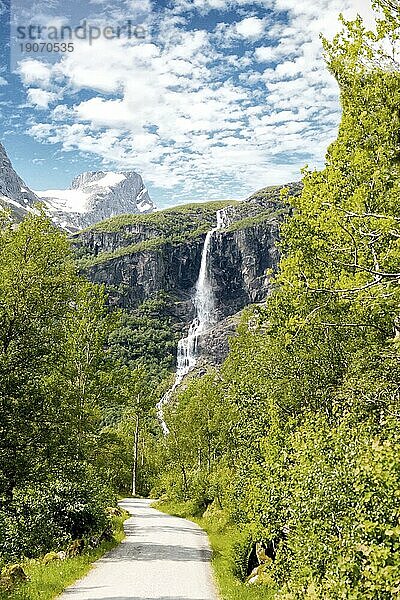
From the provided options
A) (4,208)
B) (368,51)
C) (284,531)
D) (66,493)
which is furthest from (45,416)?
(368,51)

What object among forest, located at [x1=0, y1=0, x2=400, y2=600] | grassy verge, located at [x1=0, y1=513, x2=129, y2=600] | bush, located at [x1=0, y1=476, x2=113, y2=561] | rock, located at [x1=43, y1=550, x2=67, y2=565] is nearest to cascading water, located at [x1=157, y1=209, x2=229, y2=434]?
bush, located at [x1=0, y1=476, x2=113, y2=561]

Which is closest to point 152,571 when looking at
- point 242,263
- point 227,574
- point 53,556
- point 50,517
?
point 227,574

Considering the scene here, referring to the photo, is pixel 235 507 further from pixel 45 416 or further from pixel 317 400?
pixel 45 416

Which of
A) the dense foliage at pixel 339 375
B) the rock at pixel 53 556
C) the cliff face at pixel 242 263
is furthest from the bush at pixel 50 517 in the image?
the cliff face at pixel 242 263

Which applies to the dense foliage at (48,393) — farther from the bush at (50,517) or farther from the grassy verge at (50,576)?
the grassy verge at (50,576)

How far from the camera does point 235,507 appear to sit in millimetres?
17906

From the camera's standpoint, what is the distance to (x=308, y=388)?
16.7 m

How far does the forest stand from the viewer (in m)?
7.23

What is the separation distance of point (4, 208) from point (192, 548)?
13.5 metres

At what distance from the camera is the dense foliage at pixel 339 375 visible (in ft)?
21.7

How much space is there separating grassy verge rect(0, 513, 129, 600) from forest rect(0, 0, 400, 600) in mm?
772

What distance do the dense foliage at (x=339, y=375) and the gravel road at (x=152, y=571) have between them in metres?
1.80

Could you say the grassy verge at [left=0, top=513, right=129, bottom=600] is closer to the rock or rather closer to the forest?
the rock

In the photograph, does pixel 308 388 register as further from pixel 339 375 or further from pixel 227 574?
pixel 227 574
